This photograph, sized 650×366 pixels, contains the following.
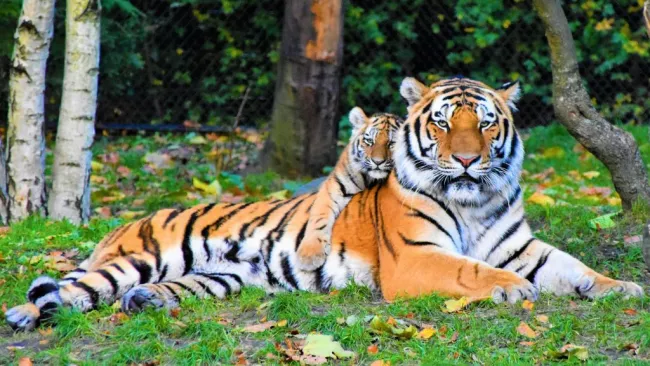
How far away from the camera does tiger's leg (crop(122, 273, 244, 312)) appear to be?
16.1ft

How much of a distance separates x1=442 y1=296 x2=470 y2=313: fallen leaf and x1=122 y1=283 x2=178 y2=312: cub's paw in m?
1.39

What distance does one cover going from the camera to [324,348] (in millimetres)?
4121

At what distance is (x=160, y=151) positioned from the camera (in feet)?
35.6

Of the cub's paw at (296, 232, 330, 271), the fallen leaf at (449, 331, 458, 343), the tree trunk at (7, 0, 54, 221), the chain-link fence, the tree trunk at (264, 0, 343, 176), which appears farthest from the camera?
the chain-link fence

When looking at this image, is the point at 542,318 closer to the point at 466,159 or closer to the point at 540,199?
the point at 466,159

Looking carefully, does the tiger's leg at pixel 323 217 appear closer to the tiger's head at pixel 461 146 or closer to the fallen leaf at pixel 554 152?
the tiger's head at pixel 461 146

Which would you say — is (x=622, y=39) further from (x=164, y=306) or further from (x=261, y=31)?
(x=164, y=306)

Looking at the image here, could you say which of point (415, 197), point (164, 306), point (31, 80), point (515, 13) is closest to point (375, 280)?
point (415, 197)

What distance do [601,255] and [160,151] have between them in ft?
20.1

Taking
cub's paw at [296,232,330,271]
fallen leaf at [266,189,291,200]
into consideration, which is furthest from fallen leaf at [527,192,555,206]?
cub's paw at [296,232,330,271]

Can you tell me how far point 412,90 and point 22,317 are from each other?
229cm

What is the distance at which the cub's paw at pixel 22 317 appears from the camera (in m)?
4.72

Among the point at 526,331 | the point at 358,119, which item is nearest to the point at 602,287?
the point at 526,331

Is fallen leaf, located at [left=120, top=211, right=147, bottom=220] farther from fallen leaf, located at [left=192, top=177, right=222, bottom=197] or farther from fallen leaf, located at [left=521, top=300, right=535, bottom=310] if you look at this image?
fallen leaf, located at [left=521, top=300, right=535, bottom=310]
